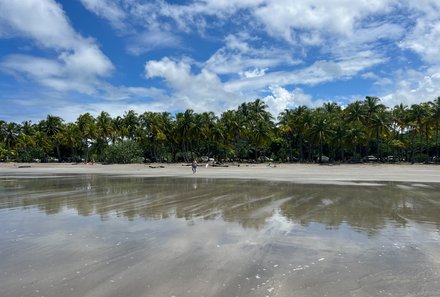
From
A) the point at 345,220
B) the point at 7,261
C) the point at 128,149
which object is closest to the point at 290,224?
the point at 345,220

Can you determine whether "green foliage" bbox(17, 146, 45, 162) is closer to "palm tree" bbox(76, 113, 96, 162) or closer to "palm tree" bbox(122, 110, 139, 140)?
"palm tree" bbox(76, 113, 96, 162)

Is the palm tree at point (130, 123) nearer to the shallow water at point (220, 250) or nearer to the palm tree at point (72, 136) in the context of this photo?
the palm tree at point (72, 136)

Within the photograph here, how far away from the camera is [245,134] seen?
82000mm

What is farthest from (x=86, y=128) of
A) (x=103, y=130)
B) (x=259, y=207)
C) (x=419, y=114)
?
(x=259, y=207)

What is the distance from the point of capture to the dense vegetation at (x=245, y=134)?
75625mm

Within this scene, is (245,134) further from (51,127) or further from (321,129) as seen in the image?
(51,127)

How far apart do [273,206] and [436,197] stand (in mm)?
8749

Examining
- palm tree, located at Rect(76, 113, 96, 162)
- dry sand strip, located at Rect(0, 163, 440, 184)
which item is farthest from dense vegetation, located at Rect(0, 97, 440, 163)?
dry sand strip, located at Rect(0, 163, 440, 184)

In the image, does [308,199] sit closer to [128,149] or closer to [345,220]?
[345,220]

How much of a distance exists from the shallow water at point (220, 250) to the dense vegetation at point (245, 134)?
62.9 meters

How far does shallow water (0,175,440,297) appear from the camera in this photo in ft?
19.9

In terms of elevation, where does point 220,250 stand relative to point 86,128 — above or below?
below

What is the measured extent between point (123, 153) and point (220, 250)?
2698 inches

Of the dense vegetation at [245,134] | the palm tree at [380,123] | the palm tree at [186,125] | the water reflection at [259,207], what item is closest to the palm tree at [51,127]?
the dense vegetation at [245,134]
